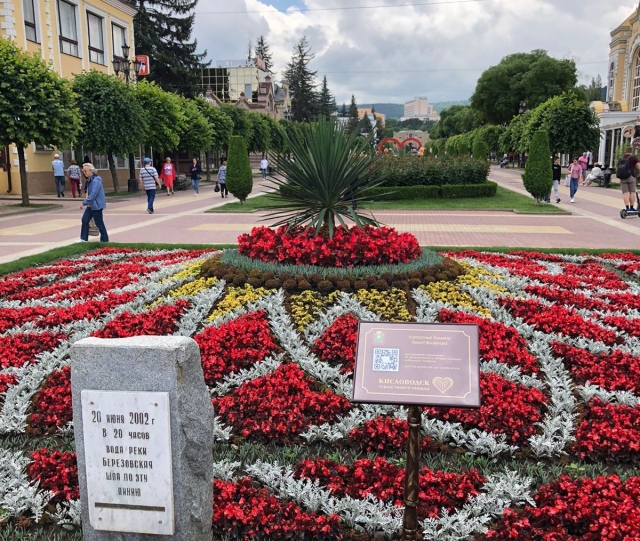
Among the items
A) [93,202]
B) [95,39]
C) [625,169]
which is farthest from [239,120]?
[93,202]

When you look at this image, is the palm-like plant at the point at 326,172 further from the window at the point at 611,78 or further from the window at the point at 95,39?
the window at the point at 611,78

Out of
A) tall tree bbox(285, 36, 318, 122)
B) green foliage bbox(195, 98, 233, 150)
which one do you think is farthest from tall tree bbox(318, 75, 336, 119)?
green foliage bbox(195, 98, 233, 150)

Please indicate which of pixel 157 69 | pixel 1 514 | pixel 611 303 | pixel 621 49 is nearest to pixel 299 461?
pixel 1 514

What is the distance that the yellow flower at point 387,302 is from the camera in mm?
5914

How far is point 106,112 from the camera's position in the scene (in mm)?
24438

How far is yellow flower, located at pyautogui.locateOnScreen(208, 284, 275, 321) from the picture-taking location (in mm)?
6121

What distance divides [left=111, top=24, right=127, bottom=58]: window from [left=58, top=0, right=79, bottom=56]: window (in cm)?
423

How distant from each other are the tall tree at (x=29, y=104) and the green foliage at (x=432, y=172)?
443 inches

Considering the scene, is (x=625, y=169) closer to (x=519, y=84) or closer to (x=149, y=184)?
(x=149, y=184)

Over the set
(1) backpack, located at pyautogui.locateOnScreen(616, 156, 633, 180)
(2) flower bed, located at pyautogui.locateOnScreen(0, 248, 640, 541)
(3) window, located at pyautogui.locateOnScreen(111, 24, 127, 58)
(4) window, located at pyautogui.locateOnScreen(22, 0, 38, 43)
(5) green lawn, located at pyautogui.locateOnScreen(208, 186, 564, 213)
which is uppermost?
(3) window, located at pyautogui.locateOnScreen(111, 24, 127, 58)

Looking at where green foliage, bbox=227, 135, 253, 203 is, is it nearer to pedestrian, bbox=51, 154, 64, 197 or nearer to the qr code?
pedestrian, bbox=51, 154, 64, 197

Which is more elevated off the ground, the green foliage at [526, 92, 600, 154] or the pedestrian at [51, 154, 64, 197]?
the green foliage at [526, 92, 600, 154]

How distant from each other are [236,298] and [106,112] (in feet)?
67.5

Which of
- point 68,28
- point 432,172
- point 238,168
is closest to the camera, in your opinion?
point 238,168
